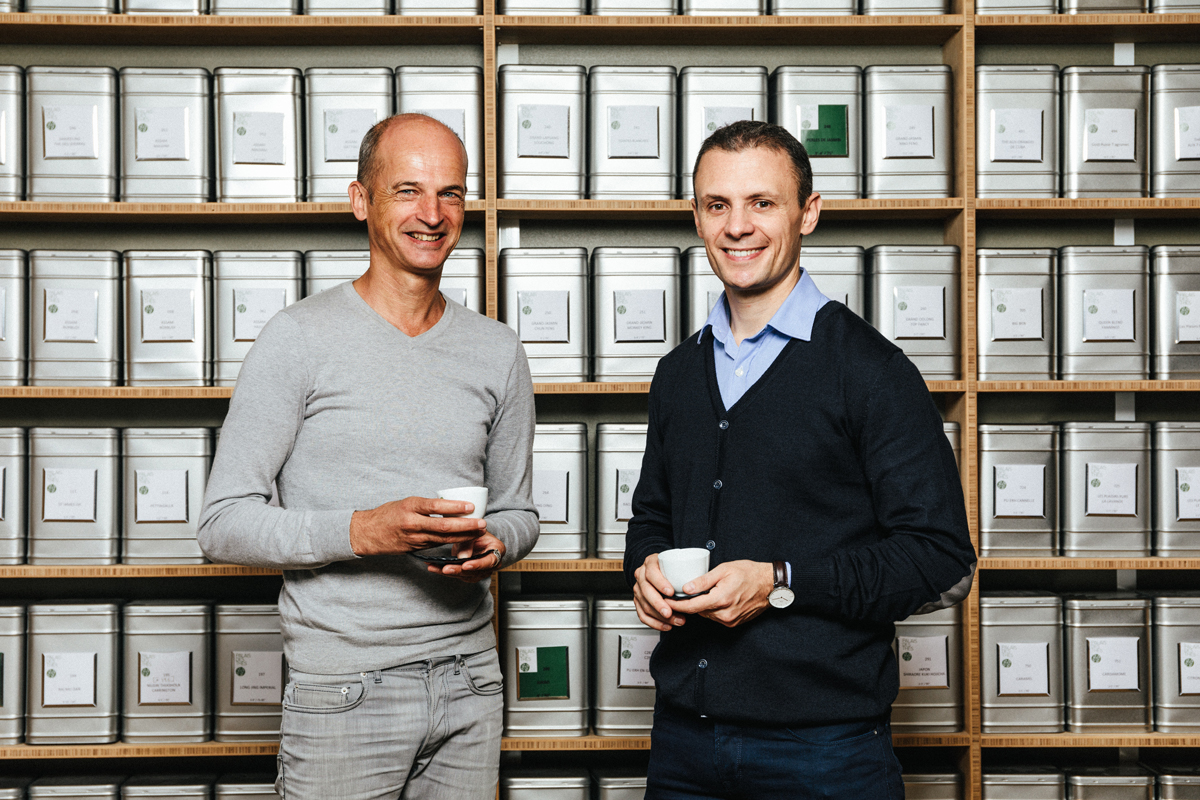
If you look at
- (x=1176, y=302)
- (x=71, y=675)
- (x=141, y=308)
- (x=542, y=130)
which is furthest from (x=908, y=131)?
(x=71, y=675)

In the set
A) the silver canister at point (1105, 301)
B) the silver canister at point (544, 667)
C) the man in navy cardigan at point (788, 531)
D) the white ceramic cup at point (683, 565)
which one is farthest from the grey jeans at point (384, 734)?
the silver canister at point (1105, 301)

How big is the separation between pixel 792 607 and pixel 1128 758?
2.00 meters

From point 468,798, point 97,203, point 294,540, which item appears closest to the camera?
point 294,540

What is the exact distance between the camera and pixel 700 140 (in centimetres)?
223

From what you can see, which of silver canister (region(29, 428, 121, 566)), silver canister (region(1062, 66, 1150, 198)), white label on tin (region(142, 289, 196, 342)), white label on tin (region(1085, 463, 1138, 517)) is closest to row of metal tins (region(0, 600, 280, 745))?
silver canister (region(29, 428, 121, 566))

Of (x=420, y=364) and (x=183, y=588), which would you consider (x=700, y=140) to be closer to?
(x=420, y=364)

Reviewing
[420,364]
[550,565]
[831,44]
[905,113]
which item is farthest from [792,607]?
[831,44]

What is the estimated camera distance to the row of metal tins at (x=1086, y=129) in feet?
7.32

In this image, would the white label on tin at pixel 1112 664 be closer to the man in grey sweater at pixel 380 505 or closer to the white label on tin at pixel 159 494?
the man in grey sweater at pixel 380 505

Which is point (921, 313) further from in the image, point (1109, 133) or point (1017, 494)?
point (1109, 133)

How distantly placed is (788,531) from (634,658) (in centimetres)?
117

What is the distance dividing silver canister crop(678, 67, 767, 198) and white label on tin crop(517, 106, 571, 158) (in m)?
0.30

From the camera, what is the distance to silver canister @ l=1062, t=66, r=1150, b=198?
2.23 m

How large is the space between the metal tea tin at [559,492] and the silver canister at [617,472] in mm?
58
